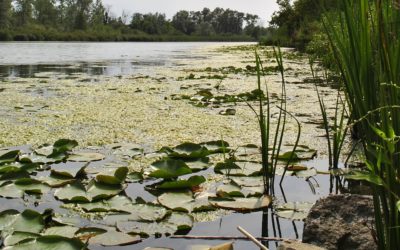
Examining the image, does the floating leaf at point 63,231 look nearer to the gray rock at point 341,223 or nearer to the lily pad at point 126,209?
the lily pad at point 126,209

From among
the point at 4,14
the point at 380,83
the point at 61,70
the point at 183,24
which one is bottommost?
the point at 61,70

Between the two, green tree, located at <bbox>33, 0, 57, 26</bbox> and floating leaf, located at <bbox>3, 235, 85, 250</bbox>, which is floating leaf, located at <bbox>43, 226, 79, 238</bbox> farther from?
green tree, located at <bbox>33, 0, 57, 26</bbox>

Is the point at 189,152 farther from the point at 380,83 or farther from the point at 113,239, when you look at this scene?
the point at 380,83

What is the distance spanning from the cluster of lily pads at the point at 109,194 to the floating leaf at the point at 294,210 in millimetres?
52

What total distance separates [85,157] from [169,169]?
50 cm

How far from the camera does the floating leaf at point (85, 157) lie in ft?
6.73

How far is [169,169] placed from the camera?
180 centimetres

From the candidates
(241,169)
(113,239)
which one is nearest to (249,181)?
(241,169)

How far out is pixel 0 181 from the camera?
170 centimetres

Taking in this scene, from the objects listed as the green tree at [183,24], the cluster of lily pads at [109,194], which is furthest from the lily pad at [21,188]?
the green tree at [183,24]

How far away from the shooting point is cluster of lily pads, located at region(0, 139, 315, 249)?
4.15 feet

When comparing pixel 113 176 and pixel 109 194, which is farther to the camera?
pixel 113 176

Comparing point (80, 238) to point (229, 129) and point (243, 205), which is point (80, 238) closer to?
point (243, 205)

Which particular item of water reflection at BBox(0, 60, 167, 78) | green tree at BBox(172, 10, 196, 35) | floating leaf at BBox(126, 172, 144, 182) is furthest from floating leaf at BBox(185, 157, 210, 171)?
green tree at BBox(172, 10, 196, 35)
